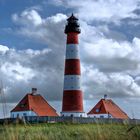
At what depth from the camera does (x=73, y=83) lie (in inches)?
1571

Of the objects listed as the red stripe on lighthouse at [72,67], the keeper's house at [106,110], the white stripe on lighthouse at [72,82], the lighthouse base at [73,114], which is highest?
the red stripe on lighthouse at [72,67]

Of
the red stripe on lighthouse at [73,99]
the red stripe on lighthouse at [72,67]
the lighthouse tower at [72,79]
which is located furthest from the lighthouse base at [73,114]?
the red stripe on lighthouse at [72,67]

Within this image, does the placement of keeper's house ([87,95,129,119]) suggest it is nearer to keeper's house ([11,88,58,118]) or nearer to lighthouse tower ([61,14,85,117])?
keeper's house ([11,88,58,118])

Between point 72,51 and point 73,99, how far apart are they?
456 cm

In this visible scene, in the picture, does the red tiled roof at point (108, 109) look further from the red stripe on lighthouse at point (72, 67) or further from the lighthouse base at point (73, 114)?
the red stripe on lighthouse at point (72, 67)

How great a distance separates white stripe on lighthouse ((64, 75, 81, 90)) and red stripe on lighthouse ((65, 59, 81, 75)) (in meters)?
0.47

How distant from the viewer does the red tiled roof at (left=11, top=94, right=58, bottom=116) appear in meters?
49.1

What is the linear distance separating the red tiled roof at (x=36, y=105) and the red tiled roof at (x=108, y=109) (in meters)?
6.51

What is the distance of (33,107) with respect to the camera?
4912 centimetres

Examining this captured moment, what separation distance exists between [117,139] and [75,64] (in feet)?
105

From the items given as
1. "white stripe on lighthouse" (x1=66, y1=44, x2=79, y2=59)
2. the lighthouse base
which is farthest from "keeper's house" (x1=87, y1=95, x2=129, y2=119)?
"white stripe on lighthouse" (x1=66, y1=44, x2=79, y2=59)

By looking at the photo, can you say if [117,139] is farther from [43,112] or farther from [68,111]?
[43,112]

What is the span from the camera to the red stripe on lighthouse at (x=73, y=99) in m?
40.0

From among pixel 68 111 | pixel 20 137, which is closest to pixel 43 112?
pixel 68 111
